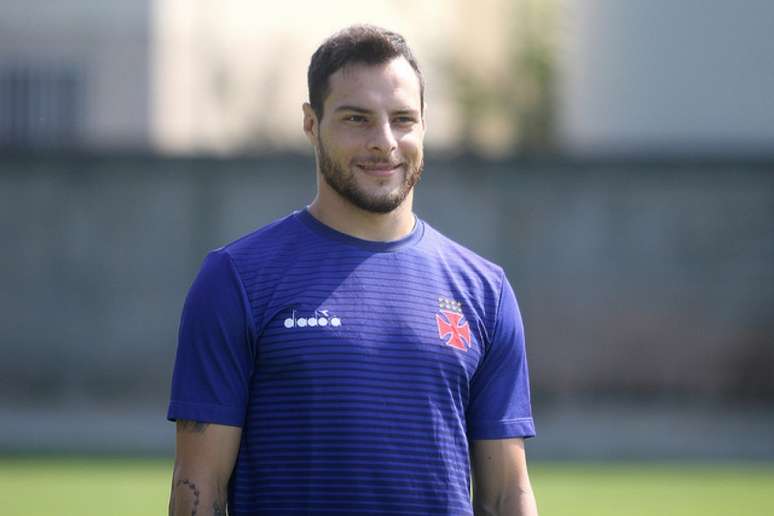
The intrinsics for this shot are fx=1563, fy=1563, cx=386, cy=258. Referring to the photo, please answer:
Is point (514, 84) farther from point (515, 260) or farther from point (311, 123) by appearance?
point (311, 123)

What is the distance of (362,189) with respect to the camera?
4148 millimetres

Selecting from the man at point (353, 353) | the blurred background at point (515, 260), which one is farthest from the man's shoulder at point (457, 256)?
the blurred background at point (515, 260)

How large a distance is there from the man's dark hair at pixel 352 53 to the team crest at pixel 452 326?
565 mm

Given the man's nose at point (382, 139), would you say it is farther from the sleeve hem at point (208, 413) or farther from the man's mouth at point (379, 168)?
the sleeve hem at point (208, 413)

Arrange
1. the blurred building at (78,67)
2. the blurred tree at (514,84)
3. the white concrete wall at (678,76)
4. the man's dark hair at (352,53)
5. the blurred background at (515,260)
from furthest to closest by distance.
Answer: the blurred tree at (514,84) → the blurred building at (78,67) → the white concrete wall at (678,76) → the blurred background at (515,260) → the man's dark hair at (352,53)

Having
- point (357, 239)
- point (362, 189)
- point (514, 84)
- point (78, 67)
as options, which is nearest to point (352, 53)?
point (362, 189)

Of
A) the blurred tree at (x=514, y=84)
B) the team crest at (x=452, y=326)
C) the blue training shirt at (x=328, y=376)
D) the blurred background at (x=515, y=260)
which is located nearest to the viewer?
the blue training shirt at (x=328, y=376)

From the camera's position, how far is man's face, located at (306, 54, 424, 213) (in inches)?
163

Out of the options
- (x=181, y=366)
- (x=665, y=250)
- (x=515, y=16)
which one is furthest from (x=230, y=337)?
(x=515, y=16)

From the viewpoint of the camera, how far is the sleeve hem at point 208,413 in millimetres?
3982

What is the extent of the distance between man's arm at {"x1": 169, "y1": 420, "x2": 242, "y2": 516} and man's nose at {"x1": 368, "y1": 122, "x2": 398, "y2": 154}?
82 cm

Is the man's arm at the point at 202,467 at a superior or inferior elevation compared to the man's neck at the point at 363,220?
inferior

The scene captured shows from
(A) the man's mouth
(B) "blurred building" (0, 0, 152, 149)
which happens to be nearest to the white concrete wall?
(B) "blurred building" (0, 0, 152, 149)

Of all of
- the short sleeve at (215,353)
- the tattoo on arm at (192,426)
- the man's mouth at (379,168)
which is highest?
the man's mouth at (379,168)
